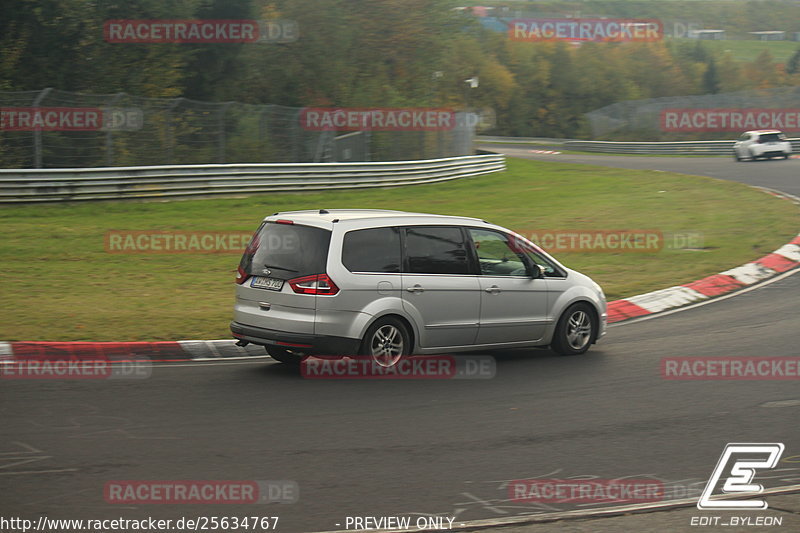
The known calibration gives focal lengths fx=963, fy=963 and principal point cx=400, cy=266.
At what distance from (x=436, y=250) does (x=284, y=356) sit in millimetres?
1915

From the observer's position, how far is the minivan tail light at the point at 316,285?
9016 millimetres

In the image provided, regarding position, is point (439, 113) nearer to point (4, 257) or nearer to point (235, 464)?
point (4, 257)

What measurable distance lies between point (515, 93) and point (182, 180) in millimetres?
78430

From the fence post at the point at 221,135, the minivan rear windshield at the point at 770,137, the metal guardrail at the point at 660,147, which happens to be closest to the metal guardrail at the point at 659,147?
the metal guardrail at the point at 660,147

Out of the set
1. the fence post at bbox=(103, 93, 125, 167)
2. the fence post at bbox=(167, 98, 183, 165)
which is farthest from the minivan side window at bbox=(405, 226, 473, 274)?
the fence post at bbox=(167, 98, 183, 165)

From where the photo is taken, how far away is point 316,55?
36.7 meters

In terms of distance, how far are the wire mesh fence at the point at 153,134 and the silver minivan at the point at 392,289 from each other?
15519 mm

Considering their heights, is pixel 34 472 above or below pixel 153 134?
below

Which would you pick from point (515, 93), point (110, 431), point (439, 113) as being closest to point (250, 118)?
point (439, 113)

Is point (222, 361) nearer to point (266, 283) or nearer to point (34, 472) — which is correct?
point (266, 283)

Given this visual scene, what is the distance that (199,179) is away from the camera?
2567cm

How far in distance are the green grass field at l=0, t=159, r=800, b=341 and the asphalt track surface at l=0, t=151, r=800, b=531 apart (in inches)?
106

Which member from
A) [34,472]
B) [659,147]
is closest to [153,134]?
[34,472]

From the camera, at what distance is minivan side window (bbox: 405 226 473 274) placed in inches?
380
